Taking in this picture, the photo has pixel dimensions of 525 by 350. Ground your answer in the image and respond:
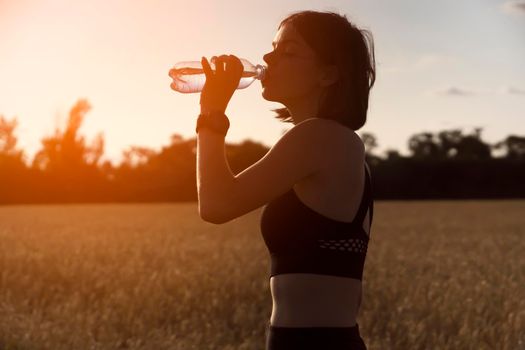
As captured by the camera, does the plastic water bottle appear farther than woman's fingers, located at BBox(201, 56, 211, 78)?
Yes

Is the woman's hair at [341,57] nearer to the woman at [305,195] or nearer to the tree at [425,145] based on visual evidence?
the woman at [305,195]

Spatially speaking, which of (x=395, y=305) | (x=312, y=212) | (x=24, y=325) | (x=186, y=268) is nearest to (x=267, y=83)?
(x=312, y=212)

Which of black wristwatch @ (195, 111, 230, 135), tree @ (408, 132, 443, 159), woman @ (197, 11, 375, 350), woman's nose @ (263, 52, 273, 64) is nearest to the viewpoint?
woman @ (197, 11, 375, 350)

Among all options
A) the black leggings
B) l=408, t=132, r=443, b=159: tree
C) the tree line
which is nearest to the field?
the black leggings

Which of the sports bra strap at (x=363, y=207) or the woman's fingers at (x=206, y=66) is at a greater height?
the woman's fingers at (x=206, y=66)

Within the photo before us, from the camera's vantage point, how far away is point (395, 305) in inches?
280

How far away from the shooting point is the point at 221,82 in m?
2.49

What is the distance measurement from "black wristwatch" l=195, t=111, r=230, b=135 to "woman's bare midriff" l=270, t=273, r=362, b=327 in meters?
0.46

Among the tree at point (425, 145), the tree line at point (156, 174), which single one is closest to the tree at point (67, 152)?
the tree line at point (156, 174)

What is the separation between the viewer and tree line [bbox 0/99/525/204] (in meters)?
56.0

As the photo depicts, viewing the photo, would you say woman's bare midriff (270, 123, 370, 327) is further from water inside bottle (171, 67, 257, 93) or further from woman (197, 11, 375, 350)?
water inside bottle (171, 67, 257, 93)

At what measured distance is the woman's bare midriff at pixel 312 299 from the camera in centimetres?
242

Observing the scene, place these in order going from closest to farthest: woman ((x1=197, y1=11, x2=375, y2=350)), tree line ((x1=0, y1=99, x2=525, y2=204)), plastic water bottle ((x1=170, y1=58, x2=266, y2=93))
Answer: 1. woman ((x1=197, y1=11, x2=375, y2=350))
2. plastic water bottle ((x1=170, y1=58, x2=266, y2=93))
3. tree line ((x1=0, y1=99, x2=525, y2=204))

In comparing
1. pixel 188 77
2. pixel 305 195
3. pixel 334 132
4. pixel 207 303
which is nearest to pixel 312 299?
pixel 305 195
